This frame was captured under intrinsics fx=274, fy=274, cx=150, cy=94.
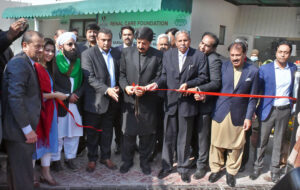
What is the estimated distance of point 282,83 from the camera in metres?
3.97

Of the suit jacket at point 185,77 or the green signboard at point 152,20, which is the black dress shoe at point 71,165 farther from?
the green signboard at point 152,20

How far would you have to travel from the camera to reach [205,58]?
3.94 metres

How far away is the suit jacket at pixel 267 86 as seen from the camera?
399 cm

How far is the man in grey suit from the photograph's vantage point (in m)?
2.68

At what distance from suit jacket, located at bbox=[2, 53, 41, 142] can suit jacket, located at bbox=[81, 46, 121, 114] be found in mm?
1121

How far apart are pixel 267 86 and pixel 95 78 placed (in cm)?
252

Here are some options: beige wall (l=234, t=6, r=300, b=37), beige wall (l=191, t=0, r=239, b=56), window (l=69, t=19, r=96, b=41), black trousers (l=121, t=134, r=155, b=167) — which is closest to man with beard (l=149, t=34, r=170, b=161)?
black trousers (l=121, t=134, r=155, b=167)

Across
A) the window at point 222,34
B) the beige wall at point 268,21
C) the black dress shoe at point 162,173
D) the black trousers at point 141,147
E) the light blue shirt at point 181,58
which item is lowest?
the black dress shoe at point 162,173

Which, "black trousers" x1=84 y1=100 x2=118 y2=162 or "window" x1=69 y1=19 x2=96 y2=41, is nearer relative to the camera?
"black trousers" x1=84 y1=100 x2=118 y2=162

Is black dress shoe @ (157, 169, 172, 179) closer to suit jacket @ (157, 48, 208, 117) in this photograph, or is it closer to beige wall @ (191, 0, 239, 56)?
suit jacket @ (157, 48, 208, 117)

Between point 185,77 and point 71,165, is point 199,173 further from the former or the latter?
point 71,165

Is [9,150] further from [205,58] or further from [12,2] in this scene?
[12,2]

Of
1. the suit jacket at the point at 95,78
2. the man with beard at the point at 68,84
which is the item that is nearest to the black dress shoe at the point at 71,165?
the man with beard at the point at 68,84

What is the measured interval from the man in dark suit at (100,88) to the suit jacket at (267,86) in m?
2.14
